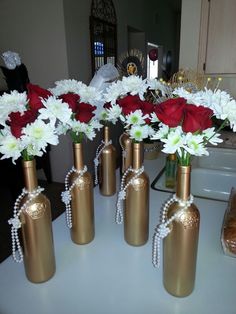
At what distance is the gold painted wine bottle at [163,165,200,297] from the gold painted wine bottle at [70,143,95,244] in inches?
10.9

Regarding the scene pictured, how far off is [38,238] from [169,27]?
7.04m

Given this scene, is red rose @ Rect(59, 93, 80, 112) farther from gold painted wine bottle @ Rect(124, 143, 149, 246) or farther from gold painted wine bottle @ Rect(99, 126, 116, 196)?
gold painted wine bottle @ Rect(99, 126, 116, 196)

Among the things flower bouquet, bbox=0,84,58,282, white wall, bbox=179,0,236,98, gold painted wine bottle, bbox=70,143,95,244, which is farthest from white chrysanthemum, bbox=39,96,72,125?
white wall, bbox=179,0,236,98

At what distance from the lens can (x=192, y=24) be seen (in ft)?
8.29

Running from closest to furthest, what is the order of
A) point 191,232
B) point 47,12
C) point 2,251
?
1. point 191,232
2. point 2,251
3. point 47,12

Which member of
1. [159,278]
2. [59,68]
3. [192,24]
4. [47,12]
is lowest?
[159,278]

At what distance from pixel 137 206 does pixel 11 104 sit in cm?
43

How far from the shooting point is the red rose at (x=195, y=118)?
47 centimetres

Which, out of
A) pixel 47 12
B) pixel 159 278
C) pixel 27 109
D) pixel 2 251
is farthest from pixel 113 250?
pixel 47 12

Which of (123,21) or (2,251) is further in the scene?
(123,21)

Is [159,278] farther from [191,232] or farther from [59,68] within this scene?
[59,68]

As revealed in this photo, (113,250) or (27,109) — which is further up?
(27,109)

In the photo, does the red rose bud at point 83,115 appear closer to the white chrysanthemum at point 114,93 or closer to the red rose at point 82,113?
the red rose at point 82,113

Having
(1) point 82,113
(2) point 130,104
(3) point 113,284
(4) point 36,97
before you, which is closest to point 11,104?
(4) point 36,97
